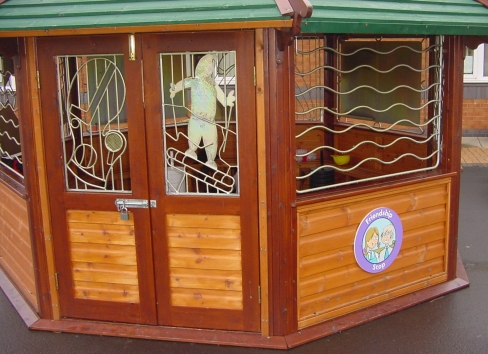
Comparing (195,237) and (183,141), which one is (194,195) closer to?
(195,237)

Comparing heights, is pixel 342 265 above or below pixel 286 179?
below

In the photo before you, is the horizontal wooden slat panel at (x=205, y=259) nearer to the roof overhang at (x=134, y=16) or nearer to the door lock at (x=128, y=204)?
the door lock at (x=128, y=204)

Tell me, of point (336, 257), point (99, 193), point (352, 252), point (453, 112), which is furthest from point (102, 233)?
point (453, 112)

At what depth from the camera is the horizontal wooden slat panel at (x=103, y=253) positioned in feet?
14.6

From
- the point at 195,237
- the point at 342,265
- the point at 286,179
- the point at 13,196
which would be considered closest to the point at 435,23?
the point at 286,179

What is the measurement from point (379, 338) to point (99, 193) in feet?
7.53

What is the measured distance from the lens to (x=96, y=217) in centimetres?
442

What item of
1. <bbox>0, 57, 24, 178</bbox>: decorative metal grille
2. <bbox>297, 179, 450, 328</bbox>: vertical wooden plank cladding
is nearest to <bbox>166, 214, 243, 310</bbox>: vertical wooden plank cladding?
<bbox>297, 179, 450, 328</bbox>: vertical wooden plank cladding

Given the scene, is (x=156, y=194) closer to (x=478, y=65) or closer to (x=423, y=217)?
(x=423, y=217)

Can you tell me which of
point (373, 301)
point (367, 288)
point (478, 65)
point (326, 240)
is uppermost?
point (478, 65)

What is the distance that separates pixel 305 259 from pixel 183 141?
2.29 m

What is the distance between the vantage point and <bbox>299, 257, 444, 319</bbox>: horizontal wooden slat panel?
4.49 meters

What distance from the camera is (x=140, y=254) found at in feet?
14.4

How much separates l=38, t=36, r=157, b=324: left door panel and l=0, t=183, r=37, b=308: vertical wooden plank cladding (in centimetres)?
45
